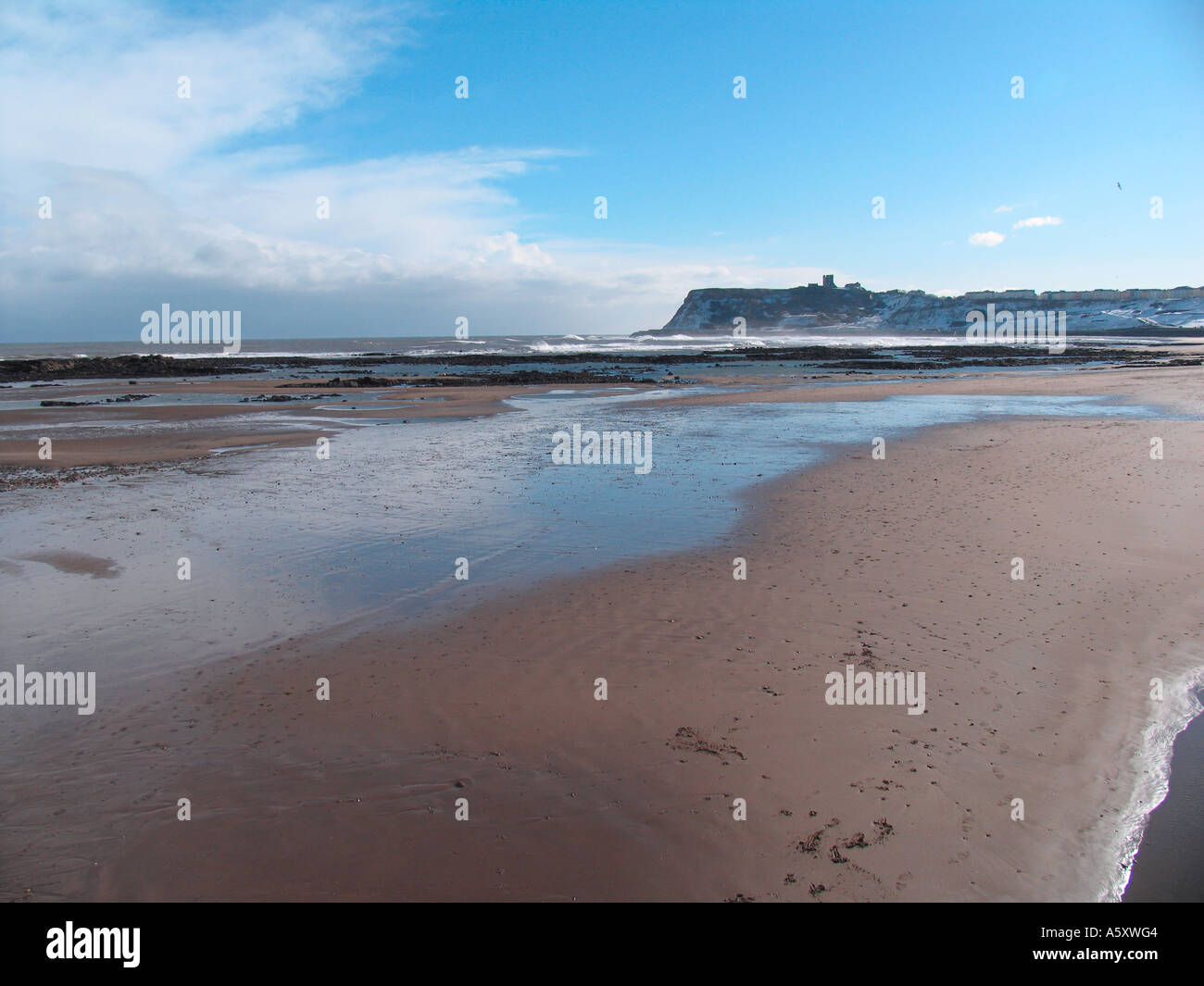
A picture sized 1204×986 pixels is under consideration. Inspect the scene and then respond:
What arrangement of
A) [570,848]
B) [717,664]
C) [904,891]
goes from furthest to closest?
[717,664] → [570,848] → [904,891]

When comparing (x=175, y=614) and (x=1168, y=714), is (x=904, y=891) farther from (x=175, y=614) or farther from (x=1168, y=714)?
(x=175, y=614)

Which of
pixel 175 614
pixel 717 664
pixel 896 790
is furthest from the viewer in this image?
pixel 175 614

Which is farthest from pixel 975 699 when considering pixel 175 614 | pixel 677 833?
pixel 175 614

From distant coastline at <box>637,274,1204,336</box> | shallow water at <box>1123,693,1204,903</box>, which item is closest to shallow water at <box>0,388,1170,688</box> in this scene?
shallow water at <box>1123,693,1204,903</box>

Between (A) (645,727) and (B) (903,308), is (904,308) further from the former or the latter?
(A) (645,727)

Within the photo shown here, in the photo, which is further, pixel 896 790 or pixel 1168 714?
pixel 1168 714

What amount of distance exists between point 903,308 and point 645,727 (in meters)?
163

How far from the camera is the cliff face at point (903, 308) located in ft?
388

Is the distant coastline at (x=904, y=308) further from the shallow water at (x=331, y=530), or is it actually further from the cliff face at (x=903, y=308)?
the shallow water at (x=331, y=530)

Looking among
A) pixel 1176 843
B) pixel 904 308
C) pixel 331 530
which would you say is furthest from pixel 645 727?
pixel 904 308
